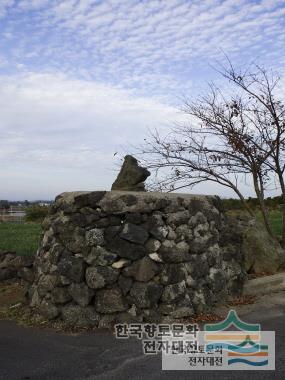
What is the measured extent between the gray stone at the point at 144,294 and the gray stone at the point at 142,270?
0.08 m

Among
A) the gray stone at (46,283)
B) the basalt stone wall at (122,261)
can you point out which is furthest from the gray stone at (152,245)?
the gray stone at (46,283)

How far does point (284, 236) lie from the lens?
1077 cm

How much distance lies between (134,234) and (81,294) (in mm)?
956

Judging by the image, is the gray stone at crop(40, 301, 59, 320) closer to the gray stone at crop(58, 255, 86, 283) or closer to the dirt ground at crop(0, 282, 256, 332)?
the dirt ground at crop(0, 282, 256, 332)

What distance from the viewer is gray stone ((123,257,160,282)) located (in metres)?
5.75

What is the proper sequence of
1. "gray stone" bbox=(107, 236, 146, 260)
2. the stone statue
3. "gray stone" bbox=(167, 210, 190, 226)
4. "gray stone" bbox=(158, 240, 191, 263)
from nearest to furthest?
"gray stone" bbox=(107, 236, 146, 260)
"gray stone" bbox=(158, 240, 191, 263)
"gray stone" bbox=(167, 210, 190, 226)
the stone statue

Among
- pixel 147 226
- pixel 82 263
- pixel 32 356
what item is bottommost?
pixel 32 356

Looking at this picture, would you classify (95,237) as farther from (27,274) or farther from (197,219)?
(27,274)

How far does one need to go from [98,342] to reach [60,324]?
788mm

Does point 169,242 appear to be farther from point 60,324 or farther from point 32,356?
point 32,356

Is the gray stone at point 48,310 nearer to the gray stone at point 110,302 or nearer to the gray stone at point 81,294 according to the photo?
the gray stone at point 81,294

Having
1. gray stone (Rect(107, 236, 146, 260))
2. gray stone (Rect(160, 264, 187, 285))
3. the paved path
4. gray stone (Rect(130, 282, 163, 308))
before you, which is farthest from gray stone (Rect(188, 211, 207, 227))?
the paved path

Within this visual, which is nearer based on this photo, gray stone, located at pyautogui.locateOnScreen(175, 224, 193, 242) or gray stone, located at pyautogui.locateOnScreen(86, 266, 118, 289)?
gray stone, located at pyautogui.locateOnScreen(86, 266, 118, 289)

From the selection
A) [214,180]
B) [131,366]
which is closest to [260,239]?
[214,180]
